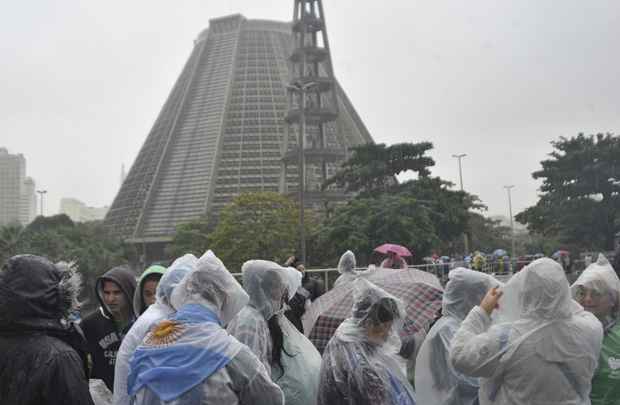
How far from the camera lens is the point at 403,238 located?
82.6ft

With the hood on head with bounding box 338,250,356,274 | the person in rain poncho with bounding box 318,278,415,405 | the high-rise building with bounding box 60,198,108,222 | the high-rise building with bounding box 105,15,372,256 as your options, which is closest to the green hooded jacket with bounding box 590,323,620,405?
the person in rain poncho with bounding box 318,278,415,405

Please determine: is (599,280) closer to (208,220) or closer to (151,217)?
(208,220)

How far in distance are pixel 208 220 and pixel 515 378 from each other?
40.3 m

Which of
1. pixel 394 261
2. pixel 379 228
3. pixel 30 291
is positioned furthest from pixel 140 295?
pixel 379 228

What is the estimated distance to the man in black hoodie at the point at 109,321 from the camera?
384 centimetres

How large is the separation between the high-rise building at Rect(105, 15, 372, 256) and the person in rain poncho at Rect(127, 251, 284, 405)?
4848 cm

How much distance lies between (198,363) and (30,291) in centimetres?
72

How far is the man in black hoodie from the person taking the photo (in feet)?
12.6

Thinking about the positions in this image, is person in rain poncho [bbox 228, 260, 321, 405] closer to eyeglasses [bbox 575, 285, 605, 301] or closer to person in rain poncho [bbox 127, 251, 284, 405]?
person in rain poncho [bbox 127, 251, 284, 405]

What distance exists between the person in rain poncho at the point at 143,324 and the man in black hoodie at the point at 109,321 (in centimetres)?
70

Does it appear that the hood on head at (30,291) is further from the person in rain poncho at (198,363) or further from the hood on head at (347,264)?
the hood on head at (347,264)

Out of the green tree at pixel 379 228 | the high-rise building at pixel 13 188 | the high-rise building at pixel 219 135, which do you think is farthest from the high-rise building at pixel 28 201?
the green tree at pixel 379 228

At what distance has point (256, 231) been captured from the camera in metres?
31.8

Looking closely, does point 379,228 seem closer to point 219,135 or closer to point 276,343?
point 276,343
